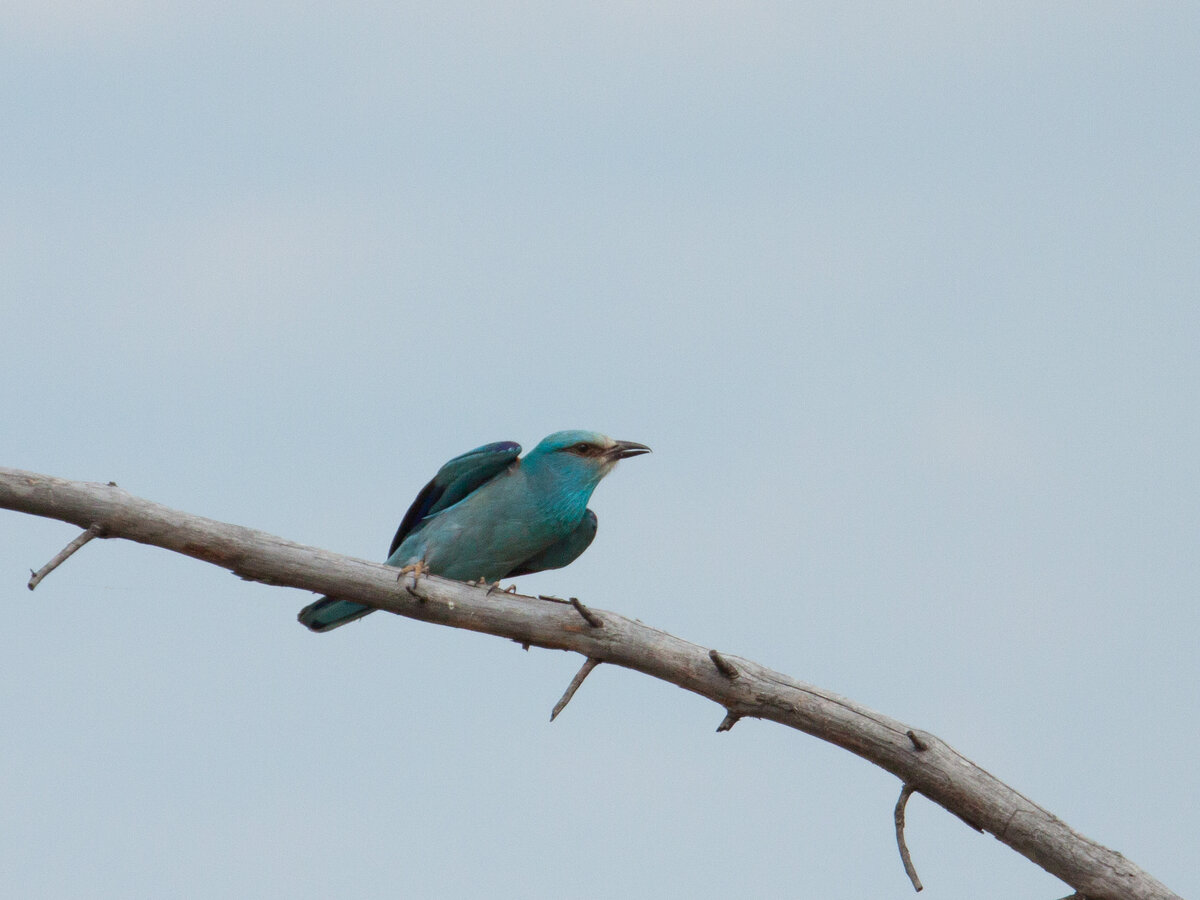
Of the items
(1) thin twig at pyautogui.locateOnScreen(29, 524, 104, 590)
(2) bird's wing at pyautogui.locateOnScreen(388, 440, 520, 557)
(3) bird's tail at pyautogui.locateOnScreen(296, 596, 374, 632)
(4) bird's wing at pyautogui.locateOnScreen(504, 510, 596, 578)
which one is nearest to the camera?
(1) thin twig at pyautogui.locateOnScreen(29, 524, 104, 590)

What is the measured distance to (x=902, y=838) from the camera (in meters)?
5.64

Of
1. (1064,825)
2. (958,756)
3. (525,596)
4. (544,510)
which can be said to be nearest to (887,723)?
(958,756)

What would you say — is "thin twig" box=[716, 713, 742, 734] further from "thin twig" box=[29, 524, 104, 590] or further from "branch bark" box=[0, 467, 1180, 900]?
"thin twig" box=[29, 524, 104, 590]

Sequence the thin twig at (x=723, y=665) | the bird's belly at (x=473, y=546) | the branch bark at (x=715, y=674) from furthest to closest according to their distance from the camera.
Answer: the bird's belly at (x=473, y=546), the thin twig at (x=723, y=665), the branch bark at (x=715, y=674)

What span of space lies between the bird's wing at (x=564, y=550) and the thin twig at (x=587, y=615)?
7.28 feet

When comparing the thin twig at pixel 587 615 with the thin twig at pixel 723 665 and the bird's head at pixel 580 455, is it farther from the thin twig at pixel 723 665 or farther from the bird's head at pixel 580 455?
the bird's head at pixel 580 455

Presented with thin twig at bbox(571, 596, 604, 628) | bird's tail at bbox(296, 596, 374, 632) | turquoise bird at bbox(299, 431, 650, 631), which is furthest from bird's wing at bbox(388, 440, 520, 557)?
thin twig at bbox(571, 596, 604, 628)

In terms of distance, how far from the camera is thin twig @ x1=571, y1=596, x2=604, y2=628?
5.74 meters

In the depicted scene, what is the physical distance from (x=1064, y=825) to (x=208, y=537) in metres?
3.65

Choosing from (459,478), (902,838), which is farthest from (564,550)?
(902,838)

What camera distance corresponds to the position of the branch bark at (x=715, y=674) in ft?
17.9

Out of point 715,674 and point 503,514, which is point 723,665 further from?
point 503,514

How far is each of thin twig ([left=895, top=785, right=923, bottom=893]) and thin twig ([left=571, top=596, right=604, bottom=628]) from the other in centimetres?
144

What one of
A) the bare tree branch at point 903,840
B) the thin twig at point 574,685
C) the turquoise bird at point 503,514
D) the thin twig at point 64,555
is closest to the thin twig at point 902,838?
the bare tree branch at point 903,840
